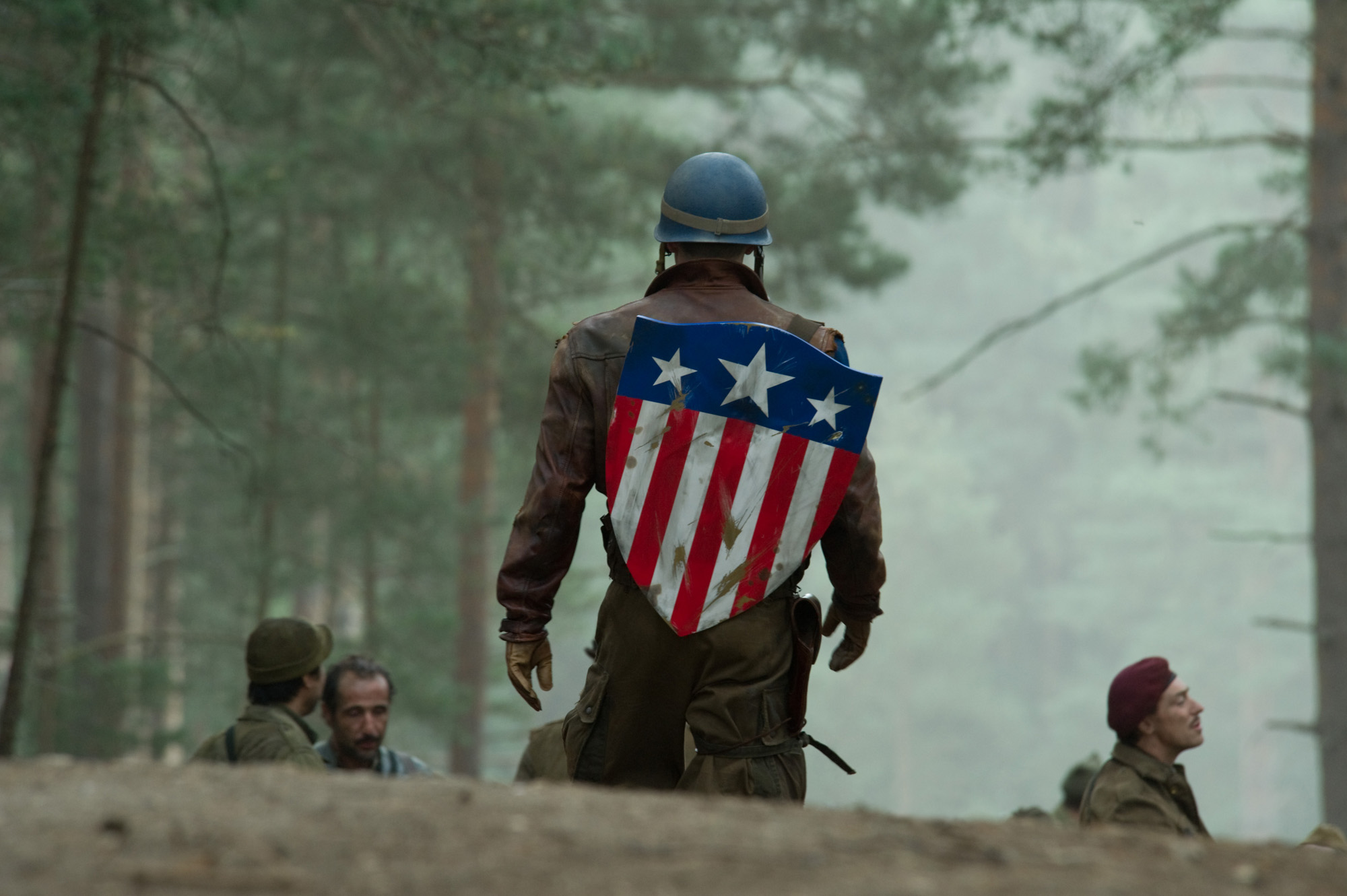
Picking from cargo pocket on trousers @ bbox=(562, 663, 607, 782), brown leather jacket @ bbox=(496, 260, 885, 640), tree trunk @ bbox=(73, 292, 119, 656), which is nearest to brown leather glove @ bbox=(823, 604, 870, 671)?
brown leather jacket @ bbox=(496, 260, 885, 640)

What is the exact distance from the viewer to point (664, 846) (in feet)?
8.34

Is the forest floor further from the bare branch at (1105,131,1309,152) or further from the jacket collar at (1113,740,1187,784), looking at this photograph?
the bare branch at (1105,131,1309,152)

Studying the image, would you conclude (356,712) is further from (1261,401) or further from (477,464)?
(477,464)

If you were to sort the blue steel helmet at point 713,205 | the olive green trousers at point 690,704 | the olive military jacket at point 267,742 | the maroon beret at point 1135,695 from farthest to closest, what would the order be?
the olive military jacket at point 267,742, the maroon beret at point 1135,695, the blue steel helmet at point 713,205, the olive green trousers at point 690,704

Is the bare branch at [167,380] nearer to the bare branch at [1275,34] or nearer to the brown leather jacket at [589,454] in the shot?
the brown leather jacket at [589,454]

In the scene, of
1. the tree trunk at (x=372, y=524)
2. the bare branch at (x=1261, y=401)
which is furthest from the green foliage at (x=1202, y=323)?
the tree trunk at (x=372, y=524)

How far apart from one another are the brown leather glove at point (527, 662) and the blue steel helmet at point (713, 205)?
3.39 ft

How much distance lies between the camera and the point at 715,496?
3.58m

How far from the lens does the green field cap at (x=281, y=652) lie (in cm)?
507

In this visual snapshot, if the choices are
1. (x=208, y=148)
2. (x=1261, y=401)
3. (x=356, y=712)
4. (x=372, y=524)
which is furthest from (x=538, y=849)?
(x=372, y=524)

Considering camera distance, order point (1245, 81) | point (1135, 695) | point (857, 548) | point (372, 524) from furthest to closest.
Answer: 1. point (372, 524)
2. point (1245, 81)
3. point (1135, 695)
4. point (857, 548)

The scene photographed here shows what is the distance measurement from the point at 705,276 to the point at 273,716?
2.23m

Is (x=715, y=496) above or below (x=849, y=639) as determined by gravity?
above

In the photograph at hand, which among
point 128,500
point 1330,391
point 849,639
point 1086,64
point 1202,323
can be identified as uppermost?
point 1086,64
